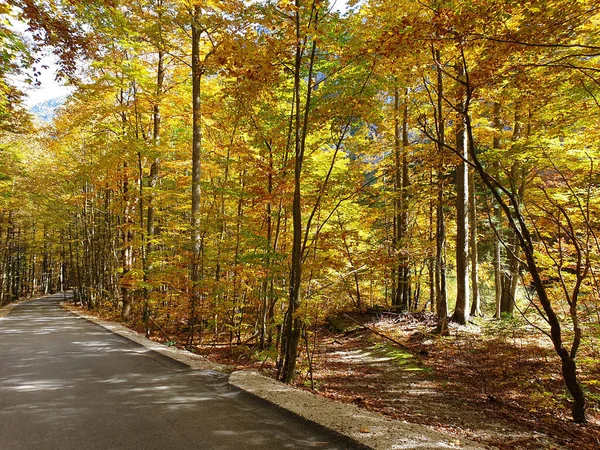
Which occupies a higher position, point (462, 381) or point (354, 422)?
point (354, 422)

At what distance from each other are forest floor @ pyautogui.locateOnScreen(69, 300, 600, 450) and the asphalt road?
5.49 feet

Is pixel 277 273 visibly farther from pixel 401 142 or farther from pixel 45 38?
pixel 401 142

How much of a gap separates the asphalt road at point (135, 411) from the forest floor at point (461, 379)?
5.49 feet

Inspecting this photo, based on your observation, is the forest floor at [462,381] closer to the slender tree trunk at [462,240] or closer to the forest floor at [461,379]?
the forest floor at [461,379]

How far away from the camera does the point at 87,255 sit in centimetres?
2348

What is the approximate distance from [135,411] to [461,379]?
20.4ft

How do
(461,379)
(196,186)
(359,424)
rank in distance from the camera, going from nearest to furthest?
(359,424) → (461,379) → (196,186)

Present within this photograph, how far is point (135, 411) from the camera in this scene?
13.5ft

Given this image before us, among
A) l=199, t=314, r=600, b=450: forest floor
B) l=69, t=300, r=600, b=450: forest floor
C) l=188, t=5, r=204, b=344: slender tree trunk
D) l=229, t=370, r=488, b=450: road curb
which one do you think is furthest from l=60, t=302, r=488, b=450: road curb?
l=188, t=5, r=204, b=344: slender tree trunk

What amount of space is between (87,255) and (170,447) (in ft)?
80.3

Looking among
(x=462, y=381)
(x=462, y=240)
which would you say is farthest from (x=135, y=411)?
(x=462, y=240)

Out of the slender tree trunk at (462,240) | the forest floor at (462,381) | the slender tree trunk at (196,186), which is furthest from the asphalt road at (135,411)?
the slender tree trunk at (462,240)

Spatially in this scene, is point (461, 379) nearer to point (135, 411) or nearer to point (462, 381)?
point (462, 381)

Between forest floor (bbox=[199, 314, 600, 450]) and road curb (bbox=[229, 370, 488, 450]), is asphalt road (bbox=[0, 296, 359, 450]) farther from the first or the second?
forest floor (bbox=[199, 314, 600, 450])
